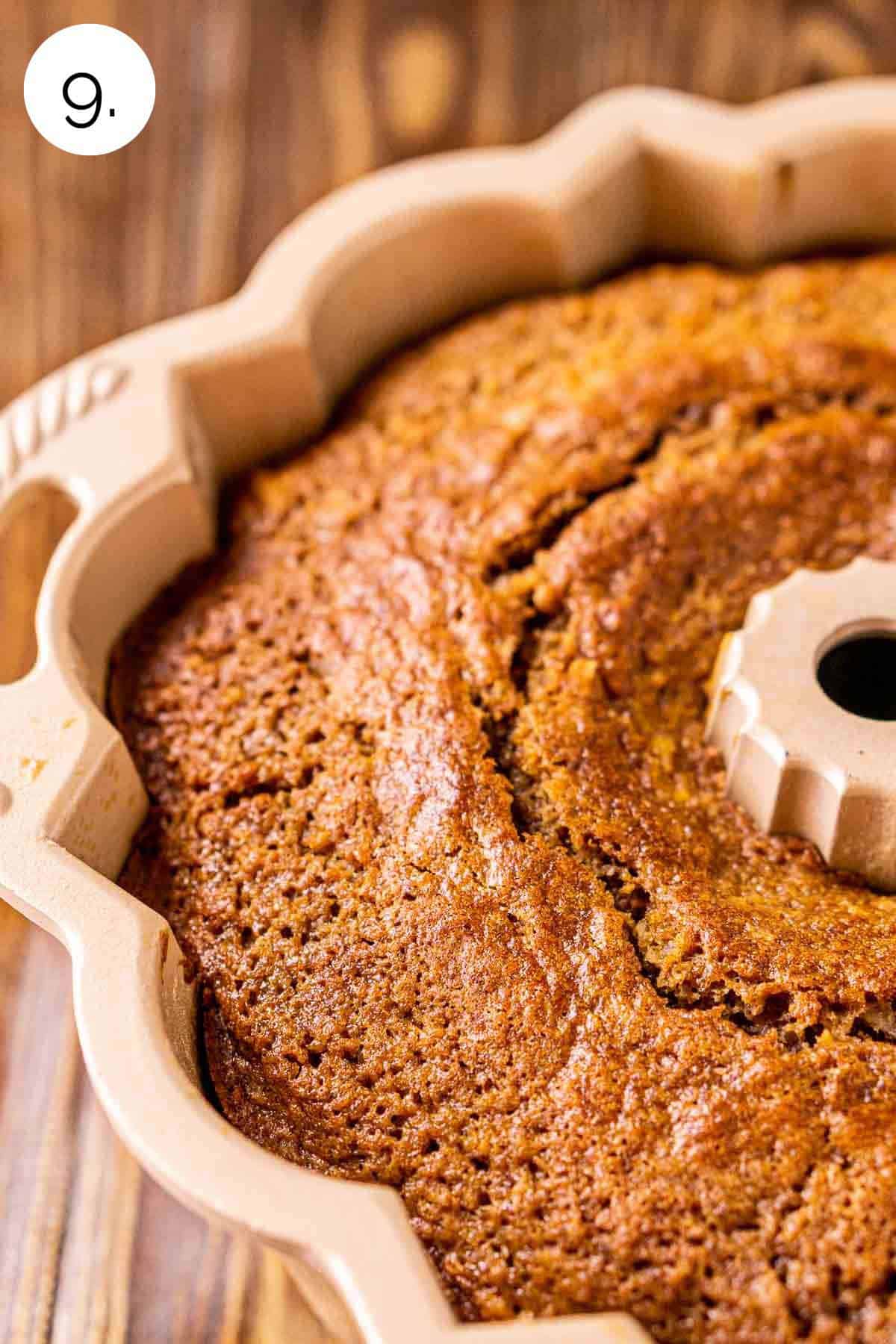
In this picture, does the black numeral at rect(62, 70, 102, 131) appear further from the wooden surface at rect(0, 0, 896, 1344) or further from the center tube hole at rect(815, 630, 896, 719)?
the center tube hole at rect(815, 630, 896, 719)

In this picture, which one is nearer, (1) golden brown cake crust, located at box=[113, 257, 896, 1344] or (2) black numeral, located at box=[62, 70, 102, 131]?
(1) golden brown cake crust, located at box=[113, 257, 896, 1344]

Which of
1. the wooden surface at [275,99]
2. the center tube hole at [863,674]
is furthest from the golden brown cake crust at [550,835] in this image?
the wooden surface at [275,99]

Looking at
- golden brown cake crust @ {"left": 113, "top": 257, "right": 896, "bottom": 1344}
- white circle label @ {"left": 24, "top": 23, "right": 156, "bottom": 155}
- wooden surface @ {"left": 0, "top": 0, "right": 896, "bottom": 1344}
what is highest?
white circle label @ {"left": 24, "top": 23, "right": 156, "bottom": 155}

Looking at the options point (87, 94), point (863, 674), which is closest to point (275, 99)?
point (87, 94)

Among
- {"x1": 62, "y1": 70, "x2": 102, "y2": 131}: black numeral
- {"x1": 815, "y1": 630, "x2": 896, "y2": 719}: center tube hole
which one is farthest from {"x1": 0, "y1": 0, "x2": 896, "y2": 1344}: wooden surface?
{"x1": 815, "y1": 630, "x2": 896, "y2": 719}: center tube hole

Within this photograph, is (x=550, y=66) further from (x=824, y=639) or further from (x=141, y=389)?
(x=824, y=639)

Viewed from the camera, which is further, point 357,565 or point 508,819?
point 357,565

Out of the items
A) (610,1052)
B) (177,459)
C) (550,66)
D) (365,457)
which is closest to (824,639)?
(610,1052)
